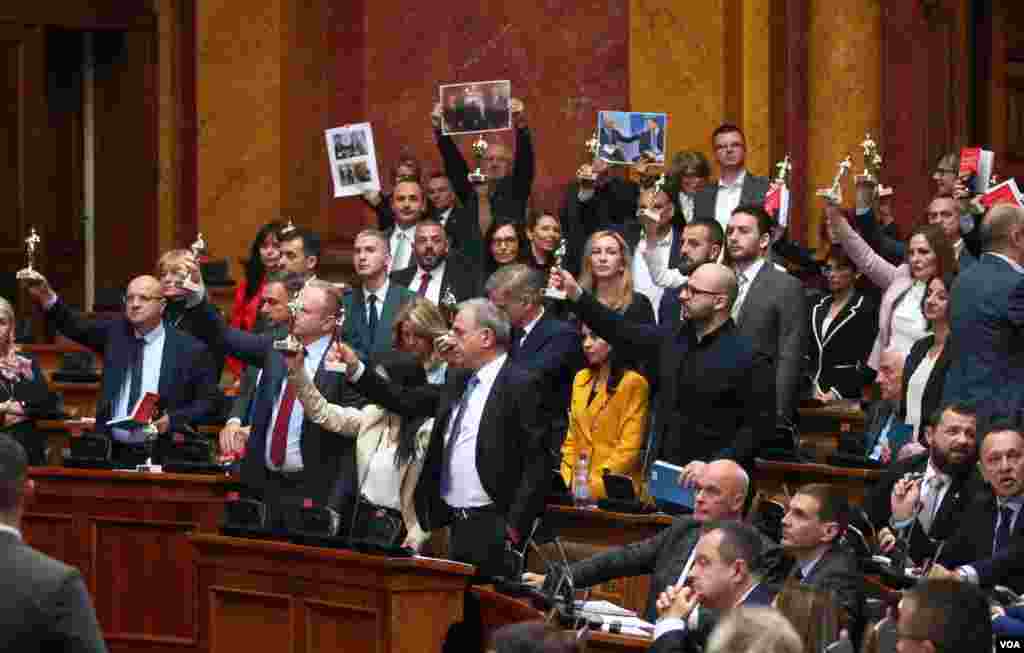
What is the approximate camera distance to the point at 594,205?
1041 cm

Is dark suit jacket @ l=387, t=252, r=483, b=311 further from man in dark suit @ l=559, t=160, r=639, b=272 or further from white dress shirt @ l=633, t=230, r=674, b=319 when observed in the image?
white dress shirt @ l=633, t=230, r=674, b=319

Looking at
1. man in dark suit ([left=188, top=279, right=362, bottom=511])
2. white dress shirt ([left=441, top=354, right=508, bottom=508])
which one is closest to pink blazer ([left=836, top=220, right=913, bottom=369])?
white dress shirt ([left=441, top=354, right=508, bottom=508])

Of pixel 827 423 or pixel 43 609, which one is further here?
pixel 827 423

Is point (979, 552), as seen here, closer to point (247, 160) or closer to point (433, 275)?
point (433, 275)

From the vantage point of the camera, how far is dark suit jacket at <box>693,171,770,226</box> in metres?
10.2

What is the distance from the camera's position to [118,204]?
1462cm

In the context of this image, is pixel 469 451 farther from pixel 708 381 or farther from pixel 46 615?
pixel 46 615

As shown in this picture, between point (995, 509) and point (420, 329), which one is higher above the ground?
point (420, 329)

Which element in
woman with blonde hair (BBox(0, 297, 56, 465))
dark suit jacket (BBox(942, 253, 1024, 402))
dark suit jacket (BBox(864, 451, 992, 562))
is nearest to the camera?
dark suit jacket (BBox(864, 451, 992, 562))

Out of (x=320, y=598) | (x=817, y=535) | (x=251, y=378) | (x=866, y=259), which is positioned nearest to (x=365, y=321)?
(x=251, y=378)

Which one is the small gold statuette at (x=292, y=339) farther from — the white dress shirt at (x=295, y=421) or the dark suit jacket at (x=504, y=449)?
the dark suit jacket at (x=504, y=449)

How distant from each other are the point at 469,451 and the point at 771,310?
183cm

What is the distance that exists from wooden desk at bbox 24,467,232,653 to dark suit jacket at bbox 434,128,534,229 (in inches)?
96.9

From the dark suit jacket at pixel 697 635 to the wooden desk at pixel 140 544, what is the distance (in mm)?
3025
